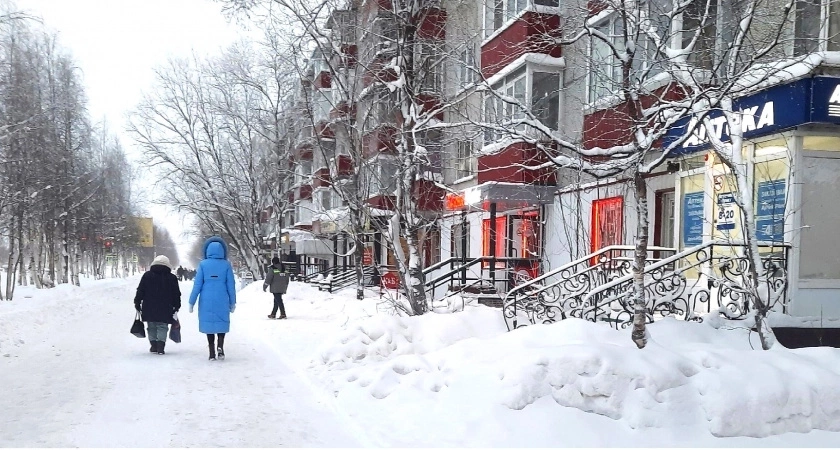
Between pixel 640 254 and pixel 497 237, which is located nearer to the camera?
pixel 640 254

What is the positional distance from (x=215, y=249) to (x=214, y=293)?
2.20ft

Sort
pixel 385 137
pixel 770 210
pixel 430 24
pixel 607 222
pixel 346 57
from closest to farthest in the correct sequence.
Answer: pixel 770 210 → pixel 346 57 → pixel 385 137 → pixel 607 222 → pixel 430 24

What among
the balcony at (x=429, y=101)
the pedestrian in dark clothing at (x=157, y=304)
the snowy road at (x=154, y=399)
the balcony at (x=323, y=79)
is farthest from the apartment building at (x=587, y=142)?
the snowy road at (x=154, y=399)

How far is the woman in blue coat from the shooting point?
330 inches

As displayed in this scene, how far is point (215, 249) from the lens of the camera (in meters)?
8.76

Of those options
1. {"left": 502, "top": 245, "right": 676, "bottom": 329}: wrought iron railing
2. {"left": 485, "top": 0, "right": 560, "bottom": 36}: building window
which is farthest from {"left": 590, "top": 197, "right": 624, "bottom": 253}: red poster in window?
{"left": 485, "top": 0, "right": 560, "bottom": 36}: building window

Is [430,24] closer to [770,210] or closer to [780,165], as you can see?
[780,165]

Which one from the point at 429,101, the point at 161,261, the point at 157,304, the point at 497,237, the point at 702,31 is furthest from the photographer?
the point at 497,237

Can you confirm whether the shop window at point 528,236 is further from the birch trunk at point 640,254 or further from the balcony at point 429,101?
the birch trunk at point 640,254

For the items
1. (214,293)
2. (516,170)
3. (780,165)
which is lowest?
Result: (214,293)

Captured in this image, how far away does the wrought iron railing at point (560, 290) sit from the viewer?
937 cm

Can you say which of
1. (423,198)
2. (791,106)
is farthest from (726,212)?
(423,198)

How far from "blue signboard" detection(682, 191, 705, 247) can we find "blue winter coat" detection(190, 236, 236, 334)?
746 centimetres

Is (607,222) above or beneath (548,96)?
beneath
